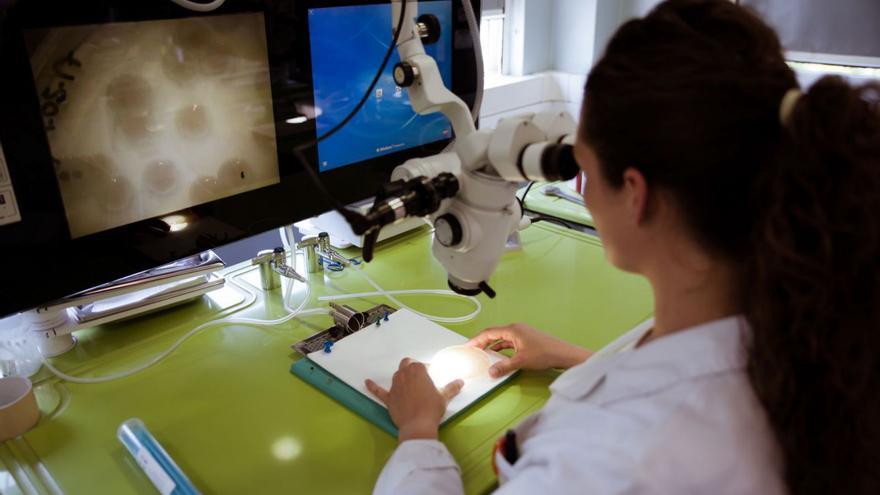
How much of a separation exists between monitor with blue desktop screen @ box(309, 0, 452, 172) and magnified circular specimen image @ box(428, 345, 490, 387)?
1.70 ft

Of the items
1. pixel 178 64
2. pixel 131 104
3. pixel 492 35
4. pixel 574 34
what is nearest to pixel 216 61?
pixel 178 64

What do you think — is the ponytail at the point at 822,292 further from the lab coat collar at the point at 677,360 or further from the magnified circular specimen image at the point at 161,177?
the magnified circular specimen image at the point at 161,177

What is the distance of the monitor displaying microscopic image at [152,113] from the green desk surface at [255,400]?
0.86 ft

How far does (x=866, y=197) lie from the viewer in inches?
22.6

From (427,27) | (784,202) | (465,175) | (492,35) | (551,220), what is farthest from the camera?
(492,35)

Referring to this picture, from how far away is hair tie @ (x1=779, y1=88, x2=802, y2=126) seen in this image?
59 centimetres

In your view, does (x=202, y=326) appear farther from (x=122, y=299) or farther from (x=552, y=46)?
(x=552, y=46)

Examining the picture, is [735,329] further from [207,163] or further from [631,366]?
[207,163]

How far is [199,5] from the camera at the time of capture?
110 cm

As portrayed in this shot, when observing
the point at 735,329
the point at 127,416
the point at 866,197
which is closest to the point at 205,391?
the point at 127,416

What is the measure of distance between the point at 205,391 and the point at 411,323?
0.40 m

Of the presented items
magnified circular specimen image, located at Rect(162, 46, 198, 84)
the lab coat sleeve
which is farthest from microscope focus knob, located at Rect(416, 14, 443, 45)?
the lab coat sleeve

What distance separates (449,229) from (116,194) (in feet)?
1.98

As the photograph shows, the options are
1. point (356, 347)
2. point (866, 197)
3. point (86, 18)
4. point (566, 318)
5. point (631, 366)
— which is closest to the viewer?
point (866, 197)
